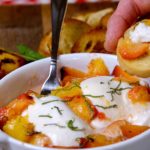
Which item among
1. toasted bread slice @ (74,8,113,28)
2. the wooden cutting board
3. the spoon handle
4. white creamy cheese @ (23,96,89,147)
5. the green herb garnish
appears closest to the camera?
white creamy cheese @ (23,96,89,147)

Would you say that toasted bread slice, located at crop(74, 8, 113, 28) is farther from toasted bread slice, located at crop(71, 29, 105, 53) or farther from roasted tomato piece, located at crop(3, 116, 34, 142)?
roasted tomato piece, located at crop(3, 116, 34, 142)

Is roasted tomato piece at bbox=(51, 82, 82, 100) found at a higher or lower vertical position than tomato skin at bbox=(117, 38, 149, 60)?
lower

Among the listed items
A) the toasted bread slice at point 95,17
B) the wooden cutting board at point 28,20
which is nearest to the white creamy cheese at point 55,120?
the toasted bread slice at point 95,17

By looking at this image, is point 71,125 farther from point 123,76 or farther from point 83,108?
point 123,76

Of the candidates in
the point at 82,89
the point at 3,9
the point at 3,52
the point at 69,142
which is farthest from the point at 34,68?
the point at 3,9

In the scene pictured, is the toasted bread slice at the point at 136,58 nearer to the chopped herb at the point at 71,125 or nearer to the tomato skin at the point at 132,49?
the tomato skin at the point at 132,49

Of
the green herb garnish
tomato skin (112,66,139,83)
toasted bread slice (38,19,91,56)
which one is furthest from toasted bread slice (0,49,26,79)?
tomato skin (112,66,139,83)

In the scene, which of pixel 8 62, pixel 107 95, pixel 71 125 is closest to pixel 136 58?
pixel 107 95
